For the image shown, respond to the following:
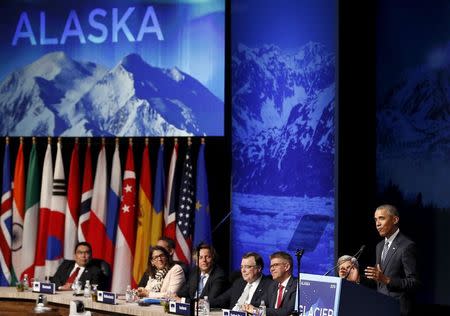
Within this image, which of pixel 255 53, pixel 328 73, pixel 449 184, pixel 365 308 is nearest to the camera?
pixel 365 308

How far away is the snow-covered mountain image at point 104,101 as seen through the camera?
1089 centimetres

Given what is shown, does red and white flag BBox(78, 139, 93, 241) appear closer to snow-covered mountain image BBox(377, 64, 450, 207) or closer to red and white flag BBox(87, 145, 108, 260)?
red and white flag BBox(87, 145, 108, 260)

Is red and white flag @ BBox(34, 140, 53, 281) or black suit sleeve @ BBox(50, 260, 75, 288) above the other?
red and white flag @ BBox(34, 140, 53, 281)

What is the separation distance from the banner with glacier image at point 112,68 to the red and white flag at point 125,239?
582 millimetres

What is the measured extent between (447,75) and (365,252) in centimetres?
185

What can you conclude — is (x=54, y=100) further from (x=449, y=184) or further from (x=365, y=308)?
(x=365, y=308)

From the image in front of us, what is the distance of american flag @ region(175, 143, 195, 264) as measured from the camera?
10.7 m

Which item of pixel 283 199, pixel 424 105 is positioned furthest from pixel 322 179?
pixel 424 105

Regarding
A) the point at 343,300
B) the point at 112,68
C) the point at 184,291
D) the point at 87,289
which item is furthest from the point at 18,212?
the point at 343,300

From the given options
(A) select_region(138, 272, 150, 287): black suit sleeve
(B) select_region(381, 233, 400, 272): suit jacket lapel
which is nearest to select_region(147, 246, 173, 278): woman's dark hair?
(A) select_region(138, 272, 150, 287): black suit sleeve

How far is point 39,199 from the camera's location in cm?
1154

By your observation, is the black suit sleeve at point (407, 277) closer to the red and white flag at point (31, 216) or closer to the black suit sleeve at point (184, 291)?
the black suit sleeve at point (184, 291)

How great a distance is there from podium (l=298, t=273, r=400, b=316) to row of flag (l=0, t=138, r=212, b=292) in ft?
13.5

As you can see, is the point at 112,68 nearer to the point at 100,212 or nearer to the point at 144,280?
the point at 100,212
